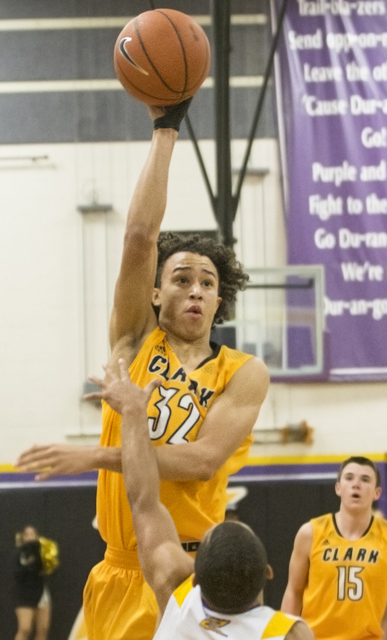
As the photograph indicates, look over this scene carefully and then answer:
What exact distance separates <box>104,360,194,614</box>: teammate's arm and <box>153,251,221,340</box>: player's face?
523mm

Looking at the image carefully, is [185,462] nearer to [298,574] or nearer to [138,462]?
[138,462]

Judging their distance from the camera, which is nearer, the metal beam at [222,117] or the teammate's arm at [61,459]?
the teammate's arm at [61,459]

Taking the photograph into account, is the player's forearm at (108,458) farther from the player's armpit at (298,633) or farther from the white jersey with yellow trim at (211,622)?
the player's armpit at (298,633)

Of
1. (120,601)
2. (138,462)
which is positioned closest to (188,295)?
(138,462)

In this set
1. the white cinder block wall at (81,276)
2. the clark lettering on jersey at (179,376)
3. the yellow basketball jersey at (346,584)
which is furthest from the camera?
the white cinder block wall at (81,276)

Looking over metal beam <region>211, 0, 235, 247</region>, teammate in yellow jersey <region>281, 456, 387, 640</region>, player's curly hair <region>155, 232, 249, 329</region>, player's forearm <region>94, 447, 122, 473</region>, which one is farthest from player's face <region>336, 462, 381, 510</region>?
metal beam <region>211, 0, 235, 247</region>

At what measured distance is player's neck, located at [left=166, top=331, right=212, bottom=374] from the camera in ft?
9.14

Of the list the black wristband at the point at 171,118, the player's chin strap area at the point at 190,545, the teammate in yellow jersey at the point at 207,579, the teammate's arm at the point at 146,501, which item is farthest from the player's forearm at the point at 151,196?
the player's chin strap area at the point at 190,545

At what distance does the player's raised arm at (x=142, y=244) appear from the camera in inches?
101

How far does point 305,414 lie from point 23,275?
3072 millimetres

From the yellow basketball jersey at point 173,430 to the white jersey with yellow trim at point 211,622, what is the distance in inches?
28.8

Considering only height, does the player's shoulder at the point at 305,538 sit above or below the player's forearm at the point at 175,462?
below

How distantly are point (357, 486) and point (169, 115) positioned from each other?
8.51 ft

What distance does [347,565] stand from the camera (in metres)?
4.49
